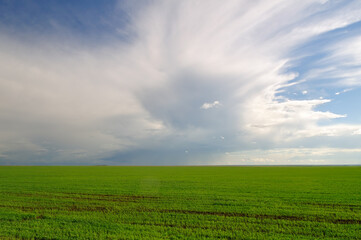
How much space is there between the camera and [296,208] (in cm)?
1587

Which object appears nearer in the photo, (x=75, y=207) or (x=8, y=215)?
(x=8, y=215)

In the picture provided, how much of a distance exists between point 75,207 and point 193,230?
10.1 metres

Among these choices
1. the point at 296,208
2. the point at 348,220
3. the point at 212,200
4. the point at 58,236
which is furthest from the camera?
the point at 212,200

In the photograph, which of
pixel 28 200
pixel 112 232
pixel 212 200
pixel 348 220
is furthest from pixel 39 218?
pixel 348 220

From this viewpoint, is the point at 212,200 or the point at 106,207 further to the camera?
the point at 212,200

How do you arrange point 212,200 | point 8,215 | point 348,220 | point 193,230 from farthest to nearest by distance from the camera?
point 212,200 < point 8,215 < point 348,220 < point 193,230

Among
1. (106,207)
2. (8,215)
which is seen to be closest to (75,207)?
(106,207)

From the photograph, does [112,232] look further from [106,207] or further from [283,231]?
[283,231]

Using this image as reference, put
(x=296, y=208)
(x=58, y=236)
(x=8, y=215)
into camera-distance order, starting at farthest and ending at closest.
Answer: (x=296, y=208) < (x=8, y=215) < (x=58, y=236)

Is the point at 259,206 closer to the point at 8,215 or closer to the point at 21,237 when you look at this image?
the point at 21,237

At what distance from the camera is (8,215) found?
14203 mm

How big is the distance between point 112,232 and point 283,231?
8.49 m

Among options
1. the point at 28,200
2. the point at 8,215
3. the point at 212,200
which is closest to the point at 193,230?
the point at 212,200

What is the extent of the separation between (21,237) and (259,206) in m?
14.6
